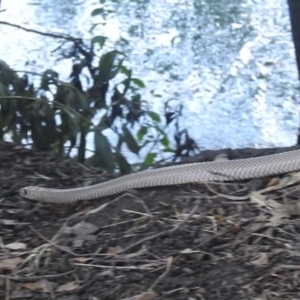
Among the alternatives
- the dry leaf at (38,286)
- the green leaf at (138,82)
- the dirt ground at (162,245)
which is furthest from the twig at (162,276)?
the green leaf at (138,82)

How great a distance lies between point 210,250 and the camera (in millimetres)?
2139

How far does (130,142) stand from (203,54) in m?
0.81

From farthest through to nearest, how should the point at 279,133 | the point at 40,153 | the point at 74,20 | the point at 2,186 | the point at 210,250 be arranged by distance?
the point at 74,20
the point at 279,133
the point at 40,153
the point at 2,186
the point at 210,250

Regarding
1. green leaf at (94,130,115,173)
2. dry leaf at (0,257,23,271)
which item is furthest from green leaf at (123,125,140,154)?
dry leaf at (0,257,23,271)

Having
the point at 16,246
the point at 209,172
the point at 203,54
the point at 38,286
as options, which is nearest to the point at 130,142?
the point at 203,54

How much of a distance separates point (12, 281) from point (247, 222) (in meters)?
0.75

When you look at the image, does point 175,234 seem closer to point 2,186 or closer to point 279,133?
point 2,186

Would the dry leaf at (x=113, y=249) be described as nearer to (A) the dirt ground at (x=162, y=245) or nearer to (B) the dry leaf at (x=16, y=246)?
(A) the dirt ground at (x=162, y=245)

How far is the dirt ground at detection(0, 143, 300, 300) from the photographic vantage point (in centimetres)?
198

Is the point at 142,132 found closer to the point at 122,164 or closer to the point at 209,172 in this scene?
the point at 122,164

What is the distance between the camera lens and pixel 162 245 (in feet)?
7.22

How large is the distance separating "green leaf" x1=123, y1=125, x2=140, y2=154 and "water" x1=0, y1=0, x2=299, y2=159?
13.5 inches

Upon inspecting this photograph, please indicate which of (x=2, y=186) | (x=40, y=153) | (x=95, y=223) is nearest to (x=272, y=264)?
(x=95, y=223)

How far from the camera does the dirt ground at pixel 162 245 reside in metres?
1.98
